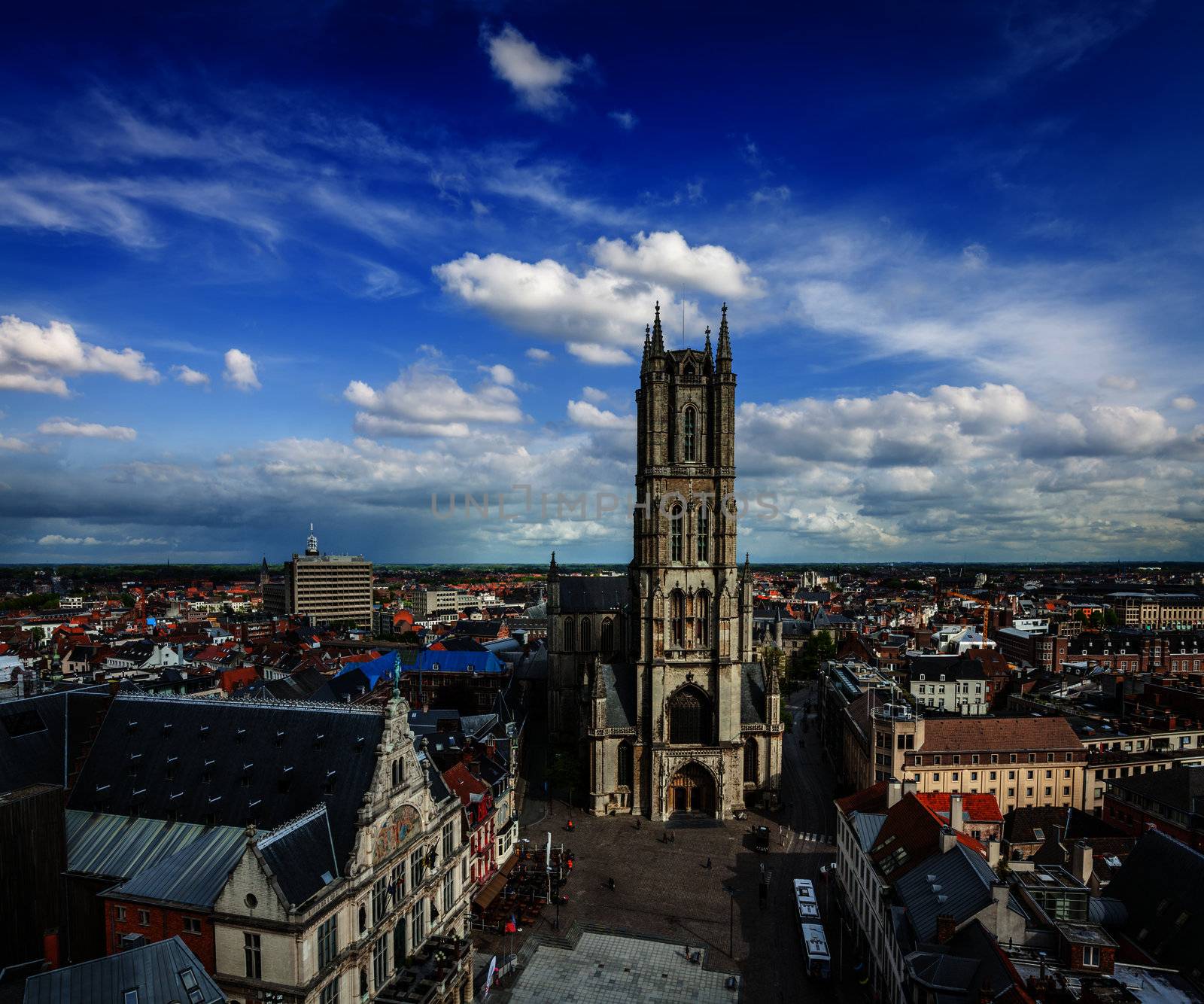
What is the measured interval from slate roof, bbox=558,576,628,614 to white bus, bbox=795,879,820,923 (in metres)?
52.9

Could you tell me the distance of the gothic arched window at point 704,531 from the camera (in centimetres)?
8175

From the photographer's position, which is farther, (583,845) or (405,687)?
(405,687)

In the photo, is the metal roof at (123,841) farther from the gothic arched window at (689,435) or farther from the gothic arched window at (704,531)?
the gothic arched window at (689,435)

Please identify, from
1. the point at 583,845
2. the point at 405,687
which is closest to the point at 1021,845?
the point at 583,845

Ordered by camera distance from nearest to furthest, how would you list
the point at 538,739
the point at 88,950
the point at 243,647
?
1. the point at 88,950
2. the point at 538,739
3. the point at 243,647

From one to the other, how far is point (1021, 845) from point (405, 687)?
91.2m

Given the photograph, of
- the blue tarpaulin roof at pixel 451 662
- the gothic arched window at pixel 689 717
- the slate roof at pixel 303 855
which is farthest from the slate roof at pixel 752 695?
the slate roof at pixel 303 855

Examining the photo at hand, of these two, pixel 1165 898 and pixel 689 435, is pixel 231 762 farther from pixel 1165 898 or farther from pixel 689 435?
pixel 1165 898

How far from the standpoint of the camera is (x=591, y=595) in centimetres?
10988

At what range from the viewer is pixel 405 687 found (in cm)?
12450

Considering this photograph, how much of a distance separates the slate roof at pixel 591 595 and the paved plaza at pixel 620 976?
5659cm

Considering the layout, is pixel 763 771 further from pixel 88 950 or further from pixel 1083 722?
pixel 88 950

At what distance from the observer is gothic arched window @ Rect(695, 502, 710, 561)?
81.8 metres

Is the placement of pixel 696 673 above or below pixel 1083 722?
above
